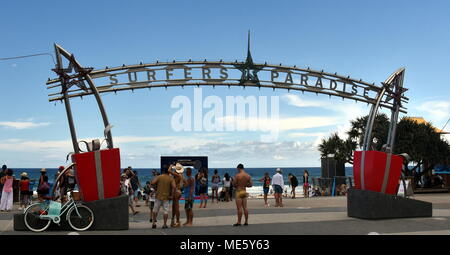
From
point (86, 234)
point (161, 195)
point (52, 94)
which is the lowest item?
point (86, 234)

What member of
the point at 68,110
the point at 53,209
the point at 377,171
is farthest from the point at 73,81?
the point at 377,171

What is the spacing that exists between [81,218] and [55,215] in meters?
0.59

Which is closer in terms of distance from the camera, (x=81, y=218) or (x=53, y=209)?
(x=53, y=209)

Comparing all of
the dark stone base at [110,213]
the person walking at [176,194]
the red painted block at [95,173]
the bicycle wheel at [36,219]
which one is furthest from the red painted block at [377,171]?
the bicycle wheel at [36,219]

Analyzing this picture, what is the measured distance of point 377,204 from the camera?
46.1 ft

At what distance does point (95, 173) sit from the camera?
1232 cm

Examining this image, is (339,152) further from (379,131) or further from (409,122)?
(409,122)

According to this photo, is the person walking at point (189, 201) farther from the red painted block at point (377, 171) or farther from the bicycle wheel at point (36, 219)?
the red painted block at point (377, 171)

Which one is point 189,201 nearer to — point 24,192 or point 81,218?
point 81,218

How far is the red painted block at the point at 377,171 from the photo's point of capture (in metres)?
14.4

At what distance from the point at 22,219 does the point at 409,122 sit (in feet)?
90.0

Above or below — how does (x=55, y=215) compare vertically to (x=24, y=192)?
below

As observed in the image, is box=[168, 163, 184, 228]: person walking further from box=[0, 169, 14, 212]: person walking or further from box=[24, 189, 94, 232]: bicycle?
box=[0, 169, 14, 212]: person walking
